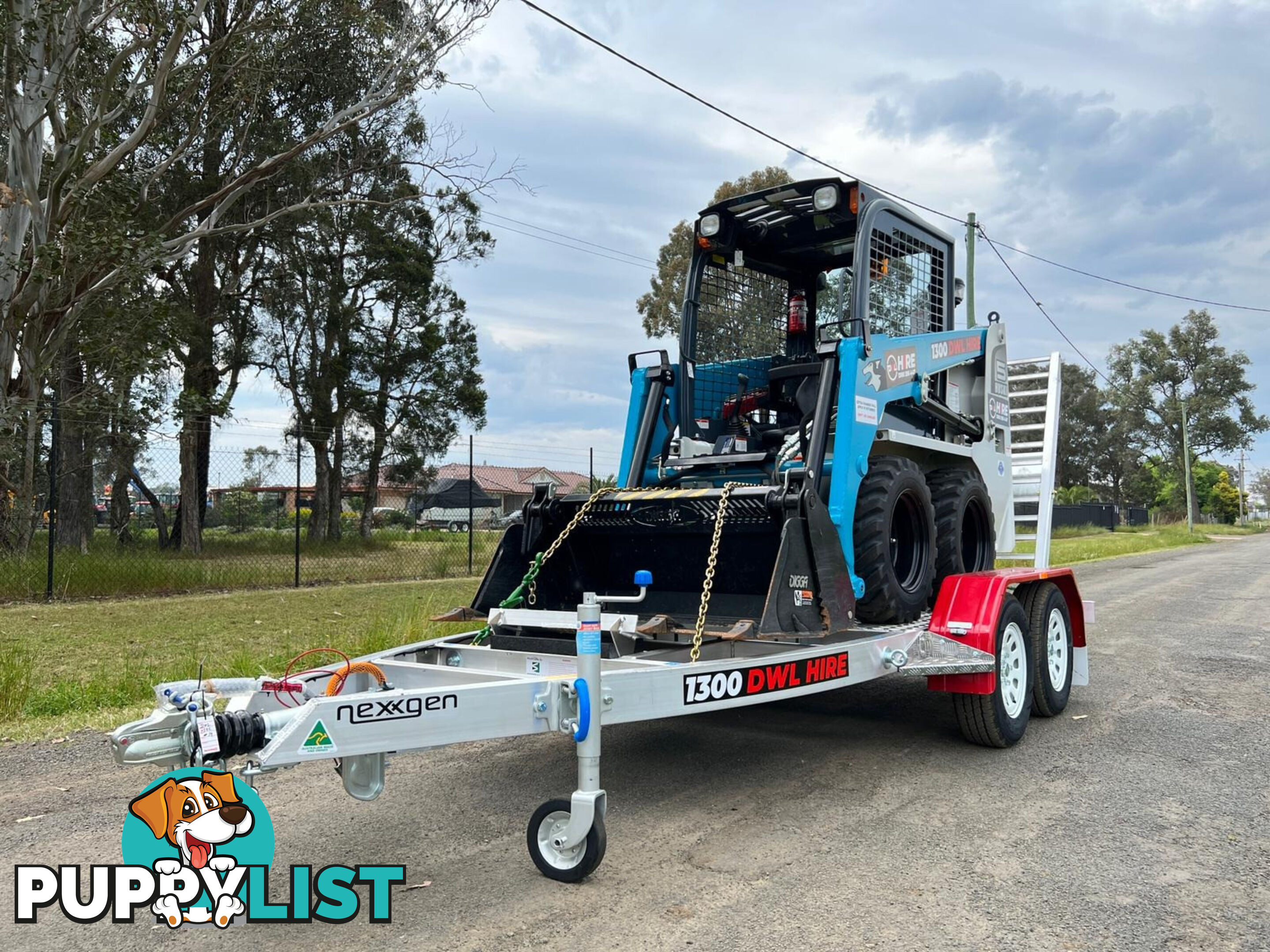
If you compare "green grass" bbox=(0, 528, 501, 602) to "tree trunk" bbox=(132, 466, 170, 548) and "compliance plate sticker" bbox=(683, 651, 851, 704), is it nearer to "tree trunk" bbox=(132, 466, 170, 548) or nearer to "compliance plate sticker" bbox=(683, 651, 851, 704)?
"tree trunk" bbox=(132, 466, 170, 548)

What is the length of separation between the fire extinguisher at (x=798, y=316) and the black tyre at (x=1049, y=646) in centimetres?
244

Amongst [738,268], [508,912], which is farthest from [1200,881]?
[738,268]

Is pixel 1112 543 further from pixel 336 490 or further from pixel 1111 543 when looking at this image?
pixel 336 490

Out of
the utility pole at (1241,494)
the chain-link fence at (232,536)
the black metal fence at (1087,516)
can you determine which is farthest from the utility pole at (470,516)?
the utility pole at (1241,494)

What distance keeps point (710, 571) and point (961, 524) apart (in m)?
2.50

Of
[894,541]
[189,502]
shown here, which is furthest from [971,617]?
[189,502]

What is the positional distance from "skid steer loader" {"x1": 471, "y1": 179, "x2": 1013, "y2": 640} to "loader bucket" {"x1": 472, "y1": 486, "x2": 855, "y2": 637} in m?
0.01

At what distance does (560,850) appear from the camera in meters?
3.76

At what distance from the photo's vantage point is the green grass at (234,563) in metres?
13.7

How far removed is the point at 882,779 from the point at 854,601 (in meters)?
0.93

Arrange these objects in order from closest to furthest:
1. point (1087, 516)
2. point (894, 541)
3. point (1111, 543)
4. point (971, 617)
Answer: point (971, 617)
point (894, 541)
point (1111, 543)
point (1087, 516)

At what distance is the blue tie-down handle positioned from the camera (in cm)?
366

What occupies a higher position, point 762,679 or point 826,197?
point 826,197

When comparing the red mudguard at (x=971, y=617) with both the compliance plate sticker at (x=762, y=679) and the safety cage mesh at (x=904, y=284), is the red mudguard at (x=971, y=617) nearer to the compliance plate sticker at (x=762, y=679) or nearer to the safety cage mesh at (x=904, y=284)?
the compliance plate sticker at (x=762, y=679)
